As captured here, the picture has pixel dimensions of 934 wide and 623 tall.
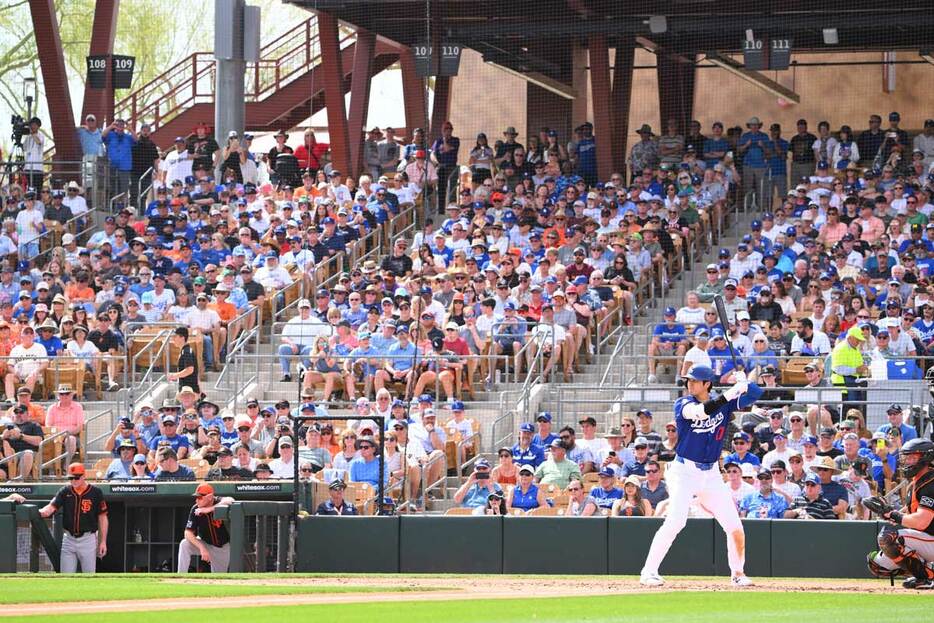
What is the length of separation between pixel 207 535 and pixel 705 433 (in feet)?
17.3

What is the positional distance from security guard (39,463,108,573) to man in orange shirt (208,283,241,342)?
6.98m

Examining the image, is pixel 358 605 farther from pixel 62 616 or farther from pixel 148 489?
pixel 148 489

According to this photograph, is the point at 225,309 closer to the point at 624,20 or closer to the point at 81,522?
the point at 81,522

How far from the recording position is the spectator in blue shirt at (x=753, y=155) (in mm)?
25859

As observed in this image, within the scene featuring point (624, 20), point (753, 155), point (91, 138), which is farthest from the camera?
point (91, 138)

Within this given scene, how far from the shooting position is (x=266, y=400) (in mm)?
20750

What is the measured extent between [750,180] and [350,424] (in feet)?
33.3

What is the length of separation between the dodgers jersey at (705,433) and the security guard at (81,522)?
19.4 ft

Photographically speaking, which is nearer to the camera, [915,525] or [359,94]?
[915,525]

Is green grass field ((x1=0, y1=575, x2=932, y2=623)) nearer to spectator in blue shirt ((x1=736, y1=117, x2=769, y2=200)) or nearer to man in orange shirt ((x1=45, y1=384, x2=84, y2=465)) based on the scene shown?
man in orange shirt ((x1=45, y1=384, x2=84, y2=465))

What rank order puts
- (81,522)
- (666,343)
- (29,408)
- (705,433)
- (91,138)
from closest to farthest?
1. (705,433)
2. (81,522)
3. (29,408)
4. (666,343)
5. (91,138)

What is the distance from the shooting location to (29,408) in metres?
19.2

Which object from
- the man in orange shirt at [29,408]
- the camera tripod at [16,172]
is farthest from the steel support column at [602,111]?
the man in orange shirt at [29,408]

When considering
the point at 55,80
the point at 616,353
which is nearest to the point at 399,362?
the point at 616,353
